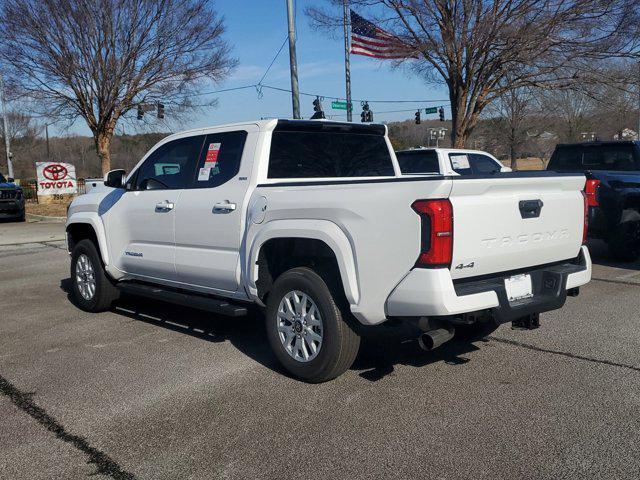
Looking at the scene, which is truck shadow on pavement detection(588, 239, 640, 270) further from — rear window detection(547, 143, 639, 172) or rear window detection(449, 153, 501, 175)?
rear window detection(449, 153, 501, 175)

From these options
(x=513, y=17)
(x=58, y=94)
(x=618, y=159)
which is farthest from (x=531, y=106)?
(x=618, y=159)

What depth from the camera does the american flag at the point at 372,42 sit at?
18.6 metres

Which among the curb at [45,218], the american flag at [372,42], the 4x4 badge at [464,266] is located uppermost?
the american flag at [372,42]

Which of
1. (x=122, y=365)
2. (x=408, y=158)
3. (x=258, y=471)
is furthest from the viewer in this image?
(x=408, y=158)

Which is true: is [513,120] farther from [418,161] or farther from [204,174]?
[204,174]

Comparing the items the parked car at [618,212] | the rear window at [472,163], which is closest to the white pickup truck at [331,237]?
the parked car at [618,212]

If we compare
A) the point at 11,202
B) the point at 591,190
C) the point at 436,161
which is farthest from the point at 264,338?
the point at 11,202

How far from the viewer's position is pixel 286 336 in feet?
15.6

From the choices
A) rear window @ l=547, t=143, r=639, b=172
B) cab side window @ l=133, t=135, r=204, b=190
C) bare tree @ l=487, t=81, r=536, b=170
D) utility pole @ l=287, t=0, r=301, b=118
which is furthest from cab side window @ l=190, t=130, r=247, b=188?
bare tree @ l=487, t=81, r=536, b=170

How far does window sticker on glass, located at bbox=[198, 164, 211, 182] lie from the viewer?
18.2ft

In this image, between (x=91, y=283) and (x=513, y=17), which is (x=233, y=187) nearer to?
(x=91, y=283)

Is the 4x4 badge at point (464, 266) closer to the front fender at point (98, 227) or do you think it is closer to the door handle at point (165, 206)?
the door handle at point (165, 206)

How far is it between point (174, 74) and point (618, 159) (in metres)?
17.1

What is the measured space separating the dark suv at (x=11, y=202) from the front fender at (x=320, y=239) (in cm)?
1759
